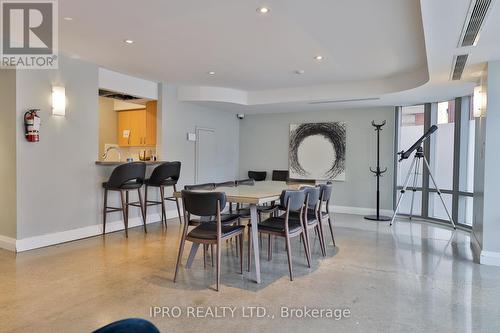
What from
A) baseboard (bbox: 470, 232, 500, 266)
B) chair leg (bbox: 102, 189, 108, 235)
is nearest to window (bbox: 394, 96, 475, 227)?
baseboard (bbox: 470, 232, 500, 266)

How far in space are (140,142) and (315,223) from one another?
401cm

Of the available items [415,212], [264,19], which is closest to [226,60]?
[264,19]

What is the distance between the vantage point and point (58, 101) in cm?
438

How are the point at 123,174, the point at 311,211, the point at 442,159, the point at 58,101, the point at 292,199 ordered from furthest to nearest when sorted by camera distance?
the point at 442,159
the point at 123,174
the point at 58,101
the point at 311,211
the point at 292,199

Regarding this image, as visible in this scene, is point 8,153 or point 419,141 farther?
point 419,141

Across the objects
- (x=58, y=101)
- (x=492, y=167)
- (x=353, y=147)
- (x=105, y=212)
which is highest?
(x=58, y=101)

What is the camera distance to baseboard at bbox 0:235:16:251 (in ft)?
13.4

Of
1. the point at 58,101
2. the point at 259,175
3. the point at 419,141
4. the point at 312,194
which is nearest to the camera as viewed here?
the point at 312,194

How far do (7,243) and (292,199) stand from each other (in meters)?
3.58

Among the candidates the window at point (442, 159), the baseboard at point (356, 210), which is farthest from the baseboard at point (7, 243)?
the window at point (442, 159)

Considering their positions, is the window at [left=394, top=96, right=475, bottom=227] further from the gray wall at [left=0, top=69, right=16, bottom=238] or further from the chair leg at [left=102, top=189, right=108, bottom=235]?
the gray wall at [left=0, top=69, right=16, bottom=238]

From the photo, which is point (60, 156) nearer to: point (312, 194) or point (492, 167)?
point (312, 194)

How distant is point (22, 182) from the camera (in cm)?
407

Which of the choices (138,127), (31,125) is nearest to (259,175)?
(138,127)
